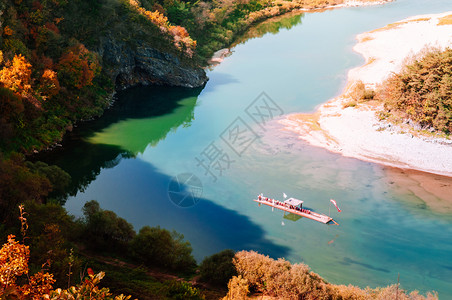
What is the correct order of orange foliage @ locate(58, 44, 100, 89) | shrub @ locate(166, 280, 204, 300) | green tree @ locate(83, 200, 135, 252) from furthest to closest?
orange foliage @ locate(58, 44, 100, 89) → green tree @ locate(83, 200, 135, 252) → shrub @ locate(166, 280, 204, 300)

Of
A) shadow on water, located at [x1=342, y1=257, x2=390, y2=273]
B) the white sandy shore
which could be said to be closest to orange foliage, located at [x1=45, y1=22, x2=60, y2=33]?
the white sandy shore

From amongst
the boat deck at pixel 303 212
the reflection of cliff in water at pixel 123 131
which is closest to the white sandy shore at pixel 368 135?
the boat deck at pixel 303 212

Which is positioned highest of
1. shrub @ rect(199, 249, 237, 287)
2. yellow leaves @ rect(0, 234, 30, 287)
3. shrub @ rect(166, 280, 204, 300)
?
shrub @ rect(199, 249, 237, 287)

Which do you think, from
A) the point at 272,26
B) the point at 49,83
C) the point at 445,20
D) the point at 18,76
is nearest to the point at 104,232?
the point at 18,76

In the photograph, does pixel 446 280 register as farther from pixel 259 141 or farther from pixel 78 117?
pixel 78 117

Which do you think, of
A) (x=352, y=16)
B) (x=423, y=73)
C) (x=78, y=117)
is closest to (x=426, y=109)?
(x=423, y=73)

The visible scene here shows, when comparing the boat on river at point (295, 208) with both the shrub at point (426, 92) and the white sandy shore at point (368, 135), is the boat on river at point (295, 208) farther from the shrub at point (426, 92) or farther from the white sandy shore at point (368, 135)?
the shrub at point (426, 92)

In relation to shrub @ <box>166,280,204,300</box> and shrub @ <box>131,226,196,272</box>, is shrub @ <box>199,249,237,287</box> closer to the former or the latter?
shrub @ <box>131,226,196,272</box>

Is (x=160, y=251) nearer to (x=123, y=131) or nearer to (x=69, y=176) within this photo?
(x=69, y=176)
